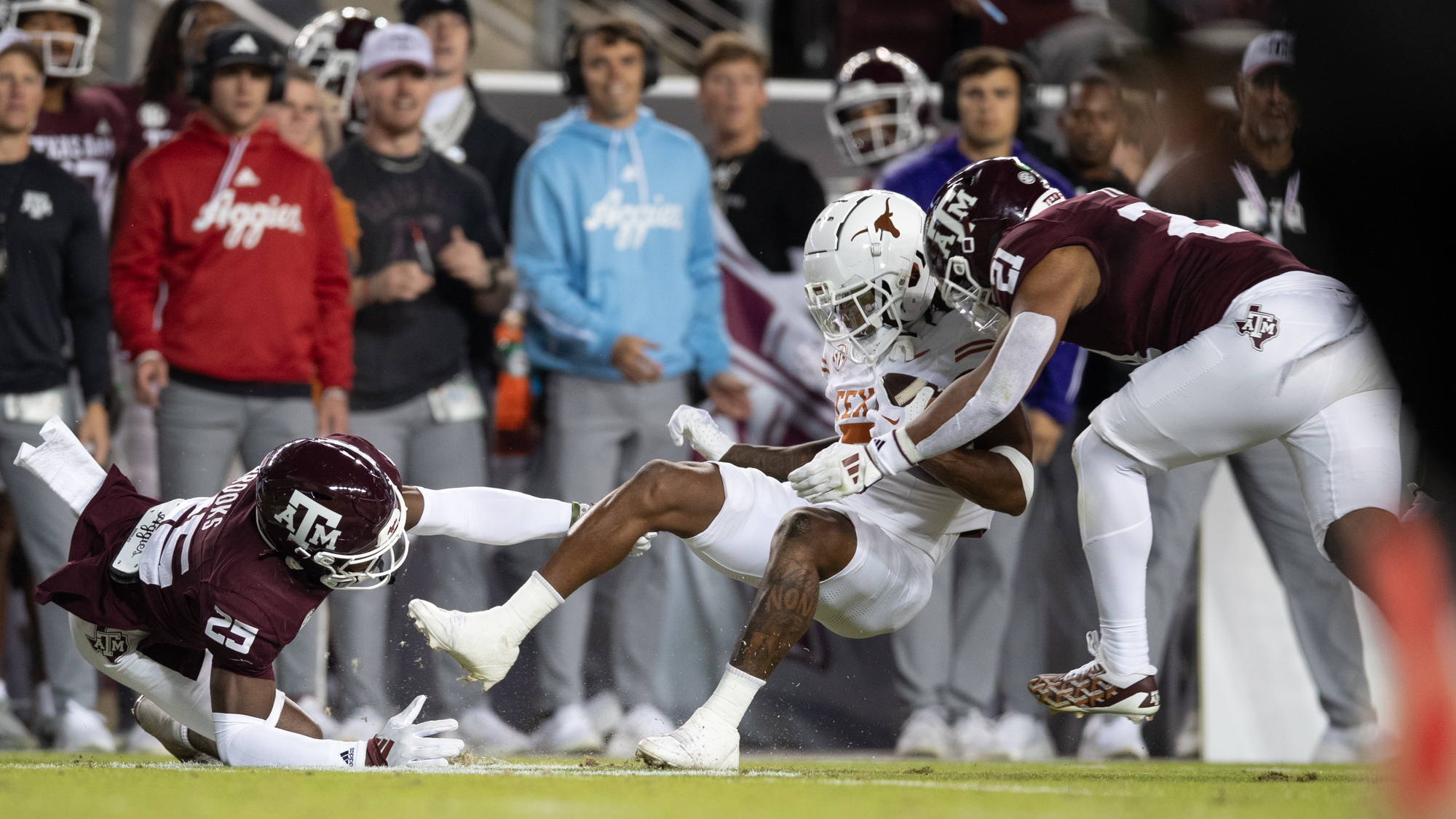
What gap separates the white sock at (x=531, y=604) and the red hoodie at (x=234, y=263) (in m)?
2.13

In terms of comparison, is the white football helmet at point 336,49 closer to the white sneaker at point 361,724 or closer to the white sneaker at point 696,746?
the white sneaker at point 361,724

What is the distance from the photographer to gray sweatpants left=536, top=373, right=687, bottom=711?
574 cm

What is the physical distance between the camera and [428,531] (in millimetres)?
4324

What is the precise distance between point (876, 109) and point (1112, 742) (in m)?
2.68

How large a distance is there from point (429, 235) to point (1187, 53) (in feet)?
14.6

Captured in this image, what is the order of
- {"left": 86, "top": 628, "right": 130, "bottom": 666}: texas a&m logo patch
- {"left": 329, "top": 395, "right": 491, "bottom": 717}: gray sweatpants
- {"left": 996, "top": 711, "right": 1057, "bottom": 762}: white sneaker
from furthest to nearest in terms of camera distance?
{"left": 996, "top": 711, "right": 1057, "bottom": 762}: white sneaker
{"left": 329, "top": 395, "right": 491, "bottom": 717}: gray sweatpants
{"left": 86, "top": 628, "right": 130, "bottom": 666}: texas a&m logo patch

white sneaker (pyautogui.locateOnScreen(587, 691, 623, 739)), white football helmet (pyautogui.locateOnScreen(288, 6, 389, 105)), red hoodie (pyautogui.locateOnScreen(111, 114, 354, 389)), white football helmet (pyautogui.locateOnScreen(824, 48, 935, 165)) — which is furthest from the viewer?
white football helmet (pyautogui.locateOnScreen(288, 6, 389, 105))

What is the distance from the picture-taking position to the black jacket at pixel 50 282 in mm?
5797

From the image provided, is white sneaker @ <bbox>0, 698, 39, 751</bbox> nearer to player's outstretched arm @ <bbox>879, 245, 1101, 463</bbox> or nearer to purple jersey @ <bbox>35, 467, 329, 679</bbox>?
purple jersey @ <bbox>35, 467, 329, 679</bbox>

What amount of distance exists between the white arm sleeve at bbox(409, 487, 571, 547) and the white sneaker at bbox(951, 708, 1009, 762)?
2.19m

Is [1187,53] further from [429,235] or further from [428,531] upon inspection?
[429,235]

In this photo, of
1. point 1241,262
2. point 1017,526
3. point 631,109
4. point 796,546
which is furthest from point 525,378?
point 1241,262

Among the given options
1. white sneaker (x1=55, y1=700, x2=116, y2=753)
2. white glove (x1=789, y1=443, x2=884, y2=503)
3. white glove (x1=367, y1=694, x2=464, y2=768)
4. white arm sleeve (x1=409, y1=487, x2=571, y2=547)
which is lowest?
white sneaker (x1=55, y1=700, x2=116, y2=753)

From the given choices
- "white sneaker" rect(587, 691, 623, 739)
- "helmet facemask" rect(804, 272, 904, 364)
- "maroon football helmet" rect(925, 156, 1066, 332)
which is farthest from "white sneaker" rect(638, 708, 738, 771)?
"white sneaker" rect(587, 691, 623, 739)
